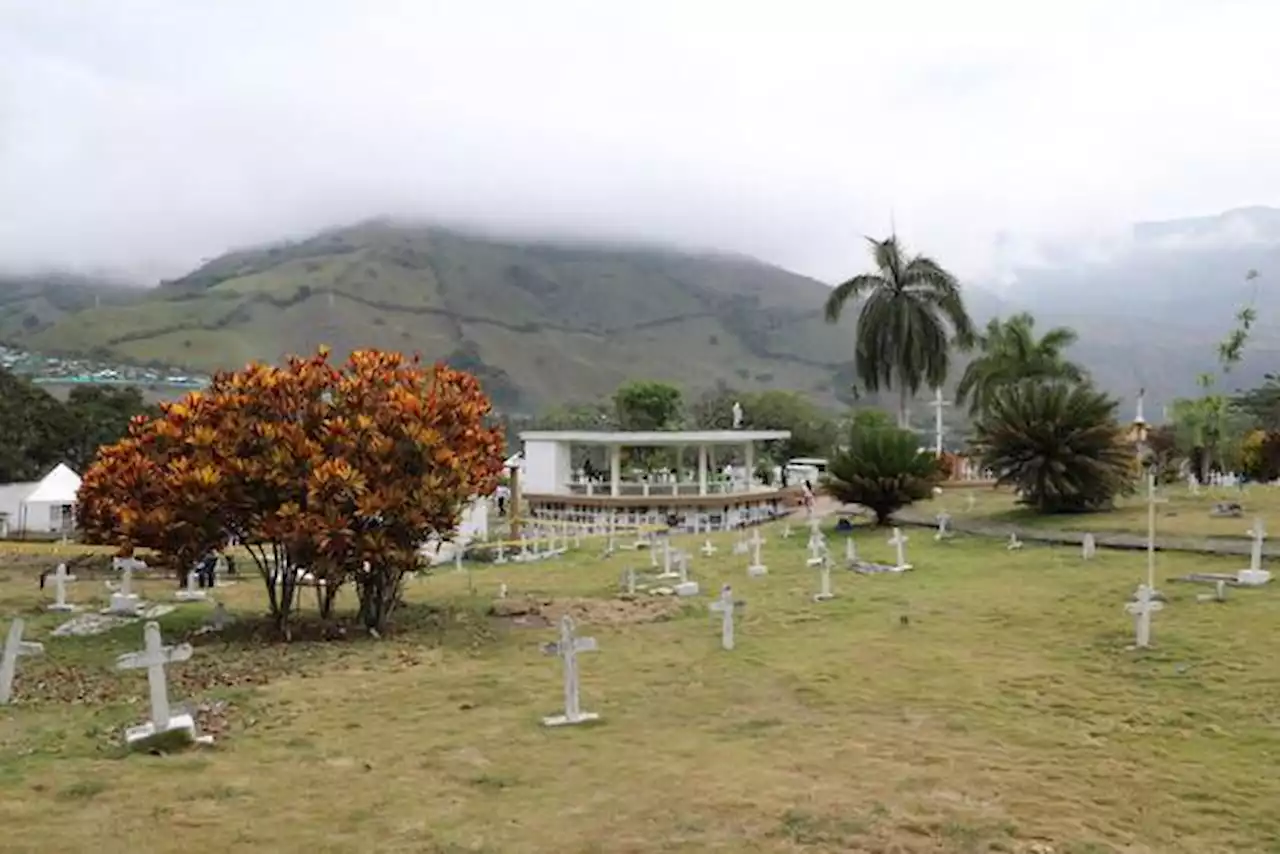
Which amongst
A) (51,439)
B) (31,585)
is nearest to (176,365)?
(51,439)

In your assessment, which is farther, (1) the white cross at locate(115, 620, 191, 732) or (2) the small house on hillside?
(2) the small house on hillside

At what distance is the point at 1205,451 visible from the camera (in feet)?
154

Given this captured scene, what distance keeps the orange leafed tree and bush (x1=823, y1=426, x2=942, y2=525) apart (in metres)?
14.0

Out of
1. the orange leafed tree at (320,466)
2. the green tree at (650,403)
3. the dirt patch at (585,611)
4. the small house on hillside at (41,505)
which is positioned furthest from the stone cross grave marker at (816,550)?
the green tree at (650,403)

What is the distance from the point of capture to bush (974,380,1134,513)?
25.0 metres

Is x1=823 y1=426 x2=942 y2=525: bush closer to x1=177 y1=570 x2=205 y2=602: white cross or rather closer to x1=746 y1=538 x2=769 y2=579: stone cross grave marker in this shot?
x1=746 y1=538 x2=769 y2=579: stone cross grave marker

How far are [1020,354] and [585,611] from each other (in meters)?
38.8

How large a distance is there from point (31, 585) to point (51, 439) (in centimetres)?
3165

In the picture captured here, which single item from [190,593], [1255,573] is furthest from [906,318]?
[190,593]

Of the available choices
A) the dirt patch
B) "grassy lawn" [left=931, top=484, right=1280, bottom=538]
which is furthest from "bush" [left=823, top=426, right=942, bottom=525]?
the dirt patch

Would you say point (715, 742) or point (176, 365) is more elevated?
point (176, 365)

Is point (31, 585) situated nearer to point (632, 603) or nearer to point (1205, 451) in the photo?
point (632, 603)

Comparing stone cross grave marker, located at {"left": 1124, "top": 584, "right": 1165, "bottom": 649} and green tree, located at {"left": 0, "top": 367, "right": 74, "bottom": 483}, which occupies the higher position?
green tree, located at {"left": 0, "top": 367, "right": 74, "bottom": 483}

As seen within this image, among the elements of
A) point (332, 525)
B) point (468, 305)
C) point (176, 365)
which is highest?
point (468, 305)
